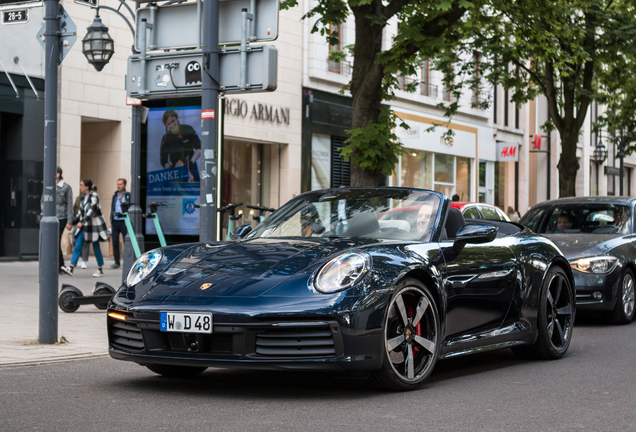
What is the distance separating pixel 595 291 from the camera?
35.7ft

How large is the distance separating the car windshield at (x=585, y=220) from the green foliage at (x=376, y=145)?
3.36 m

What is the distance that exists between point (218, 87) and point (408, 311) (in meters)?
4.58

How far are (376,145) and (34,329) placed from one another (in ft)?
23.5

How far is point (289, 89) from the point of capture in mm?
27375

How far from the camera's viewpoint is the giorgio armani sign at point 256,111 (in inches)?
993

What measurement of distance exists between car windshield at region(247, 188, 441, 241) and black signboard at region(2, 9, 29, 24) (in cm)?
324

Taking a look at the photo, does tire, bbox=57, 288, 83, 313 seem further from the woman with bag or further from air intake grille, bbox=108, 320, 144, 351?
the woman with bag

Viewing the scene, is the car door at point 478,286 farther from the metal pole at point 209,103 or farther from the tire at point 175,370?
the metal pole at point 209,103

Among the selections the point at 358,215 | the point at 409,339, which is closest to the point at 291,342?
the point at 409,339

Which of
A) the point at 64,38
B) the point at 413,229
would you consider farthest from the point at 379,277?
the point at 64,38

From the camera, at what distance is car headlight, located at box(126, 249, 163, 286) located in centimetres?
630

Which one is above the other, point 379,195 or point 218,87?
point 218,87

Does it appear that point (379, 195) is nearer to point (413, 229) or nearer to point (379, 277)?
point (413, 229)

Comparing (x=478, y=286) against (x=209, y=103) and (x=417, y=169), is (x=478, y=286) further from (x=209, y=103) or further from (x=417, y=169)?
(x=417, y=169)
